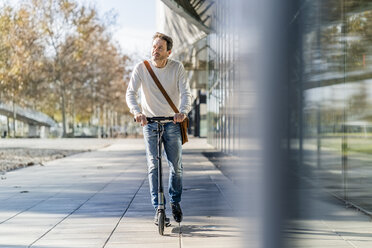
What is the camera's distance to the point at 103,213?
639cm

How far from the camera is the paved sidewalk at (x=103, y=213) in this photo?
487 centimetres

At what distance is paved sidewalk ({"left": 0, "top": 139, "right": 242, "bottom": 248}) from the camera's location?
4.87m

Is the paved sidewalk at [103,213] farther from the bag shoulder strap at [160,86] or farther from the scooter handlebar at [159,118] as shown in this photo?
the bag shoulder strap at [160,86]

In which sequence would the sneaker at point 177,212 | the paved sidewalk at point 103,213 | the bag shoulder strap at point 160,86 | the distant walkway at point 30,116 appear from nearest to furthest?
the paved sidewalk at point 103,213
the bag shoulder strap at point 160,86
the sneaker at point 177,212
the distant walkway at point 30,116

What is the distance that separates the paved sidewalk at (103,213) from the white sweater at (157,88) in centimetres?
125

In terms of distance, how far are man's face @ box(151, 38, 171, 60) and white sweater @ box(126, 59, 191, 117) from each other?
108mm

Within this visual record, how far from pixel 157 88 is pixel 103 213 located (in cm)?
199

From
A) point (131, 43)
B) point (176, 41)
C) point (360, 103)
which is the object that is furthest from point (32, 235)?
point (131, 43)

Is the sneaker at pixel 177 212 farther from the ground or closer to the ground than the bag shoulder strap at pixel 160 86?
closer to the ground

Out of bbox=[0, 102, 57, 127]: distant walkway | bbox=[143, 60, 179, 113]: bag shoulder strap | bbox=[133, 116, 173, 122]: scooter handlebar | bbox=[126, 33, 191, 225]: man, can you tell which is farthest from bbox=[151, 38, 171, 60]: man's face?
bbox=[0, 102, 57, 127]: distant walkway

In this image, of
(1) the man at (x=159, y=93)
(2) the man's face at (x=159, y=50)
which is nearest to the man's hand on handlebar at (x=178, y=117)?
(1) the man at (x=159, y=93)

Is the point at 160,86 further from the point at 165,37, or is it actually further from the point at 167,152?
the point at 167,152

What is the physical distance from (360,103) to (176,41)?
1032 inches

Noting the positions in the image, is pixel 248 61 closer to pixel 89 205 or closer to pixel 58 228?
pixel 58 228
